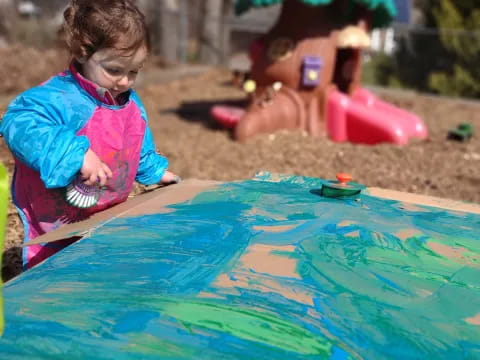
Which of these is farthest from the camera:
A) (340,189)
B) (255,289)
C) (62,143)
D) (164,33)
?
(164,33)

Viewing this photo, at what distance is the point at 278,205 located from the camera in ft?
6.47

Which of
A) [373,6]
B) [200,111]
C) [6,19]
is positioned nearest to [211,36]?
[6,19]

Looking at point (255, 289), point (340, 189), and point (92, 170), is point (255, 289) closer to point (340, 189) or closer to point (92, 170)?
point (92, 170)

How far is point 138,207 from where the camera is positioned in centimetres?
191

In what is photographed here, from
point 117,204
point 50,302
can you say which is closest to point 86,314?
point 50,302

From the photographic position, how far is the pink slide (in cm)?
608

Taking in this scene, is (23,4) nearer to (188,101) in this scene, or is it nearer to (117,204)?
(188,101)

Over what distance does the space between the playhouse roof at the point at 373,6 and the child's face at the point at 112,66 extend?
14.8 ft

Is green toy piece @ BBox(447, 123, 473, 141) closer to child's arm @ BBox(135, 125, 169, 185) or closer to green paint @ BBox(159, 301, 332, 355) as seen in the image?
child's arm @ BBox(135, 125, 169, 185)

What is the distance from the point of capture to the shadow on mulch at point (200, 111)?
7418 millimetres

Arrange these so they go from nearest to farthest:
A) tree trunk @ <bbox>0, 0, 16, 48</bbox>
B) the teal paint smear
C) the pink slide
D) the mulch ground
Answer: the teal paint smear < the mulch ground < the pink slide < tree trunk @ <bbox>0, 0, 16, 48</bbox>

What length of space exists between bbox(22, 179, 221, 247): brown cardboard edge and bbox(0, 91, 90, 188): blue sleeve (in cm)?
15

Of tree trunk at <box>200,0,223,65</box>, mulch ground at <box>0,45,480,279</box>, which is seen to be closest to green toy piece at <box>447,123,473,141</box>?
mulch ground at <box>0,45,480,279</box>

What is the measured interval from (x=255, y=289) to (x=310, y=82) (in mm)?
5310
